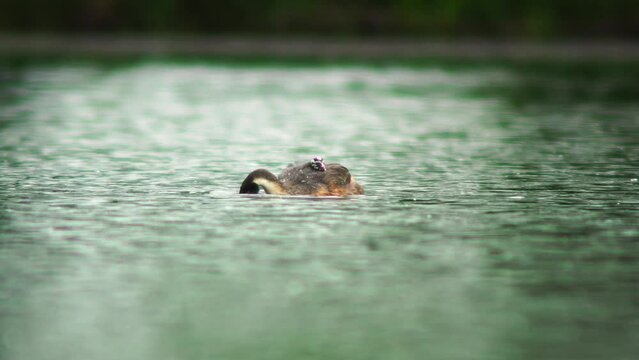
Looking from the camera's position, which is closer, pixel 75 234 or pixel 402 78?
pixel 75 234

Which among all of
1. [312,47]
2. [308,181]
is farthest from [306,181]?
[312,47]

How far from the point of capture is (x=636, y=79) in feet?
127

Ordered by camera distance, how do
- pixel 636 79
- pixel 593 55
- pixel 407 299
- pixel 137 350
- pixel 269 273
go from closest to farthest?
1. pixel 137 350
2. pixel 407 299
3. pixel 269 273
4. pixel 636 79
5. pixel 593 55

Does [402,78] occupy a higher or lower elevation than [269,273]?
lower

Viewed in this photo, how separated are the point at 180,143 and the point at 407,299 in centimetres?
1222

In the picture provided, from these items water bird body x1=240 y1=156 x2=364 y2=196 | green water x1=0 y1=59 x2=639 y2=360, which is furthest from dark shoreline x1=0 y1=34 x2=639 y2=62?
water bird body x1=240 y1=156 x2=364 y2=196

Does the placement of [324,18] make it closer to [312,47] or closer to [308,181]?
[312,47]

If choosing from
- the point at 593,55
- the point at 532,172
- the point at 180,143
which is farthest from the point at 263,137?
the point at 593,55

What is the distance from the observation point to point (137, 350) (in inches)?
296

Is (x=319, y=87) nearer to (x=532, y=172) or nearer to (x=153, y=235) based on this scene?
(x=532, y=172)

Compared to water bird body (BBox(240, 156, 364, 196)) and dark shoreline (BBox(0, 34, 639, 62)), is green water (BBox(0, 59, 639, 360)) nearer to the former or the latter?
water bird body (BBox(240, 156, 364, 196))

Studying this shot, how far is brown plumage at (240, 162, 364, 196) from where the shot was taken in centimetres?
1341

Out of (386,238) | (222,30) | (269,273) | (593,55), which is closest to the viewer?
(269,273)

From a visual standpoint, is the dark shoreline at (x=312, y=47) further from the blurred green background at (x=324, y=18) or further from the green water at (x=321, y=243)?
the green water at (x=321, y=243)
